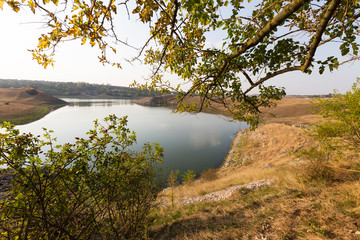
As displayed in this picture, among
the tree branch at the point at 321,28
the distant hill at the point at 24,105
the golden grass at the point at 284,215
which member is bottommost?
the distant hill at the point at 24,105

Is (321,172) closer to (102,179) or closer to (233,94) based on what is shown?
(233,94)

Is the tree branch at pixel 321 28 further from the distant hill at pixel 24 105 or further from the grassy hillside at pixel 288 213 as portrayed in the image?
Answer: the distant hill at pixel 24 105

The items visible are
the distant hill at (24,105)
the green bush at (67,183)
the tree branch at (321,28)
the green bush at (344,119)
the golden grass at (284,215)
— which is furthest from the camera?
the distant hill at (24,105)

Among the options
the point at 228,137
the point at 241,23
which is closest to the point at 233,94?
the point at 241,23

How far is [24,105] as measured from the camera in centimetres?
5394

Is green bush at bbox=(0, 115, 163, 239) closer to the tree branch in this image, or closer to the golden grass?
the golden grass

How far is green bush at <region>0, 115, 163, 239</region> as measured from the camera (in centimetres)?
212

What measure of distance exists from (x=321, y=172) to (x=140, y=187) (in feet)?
23.4

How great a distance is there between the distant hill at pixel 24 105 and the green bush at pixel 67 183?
52111 millimetres

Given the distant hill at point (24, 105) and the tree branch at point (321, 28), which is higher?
the tree branch at point (321, 28)

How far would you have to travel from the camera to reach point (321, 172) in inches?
232

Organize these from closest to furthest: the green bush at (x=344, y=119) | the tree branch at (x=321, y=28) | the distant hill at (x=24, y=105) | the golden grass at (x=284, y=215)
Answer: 1. the tree branch at (x=321, y=28)
2. the golden grass at (x=284, y=215)
3. the green bush at (x=344, y=119)
4. the distant hill at (x=24, y=105)

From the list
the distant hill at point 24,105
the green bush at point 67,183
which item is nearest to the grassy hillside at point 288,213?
the green bush at point 67,183

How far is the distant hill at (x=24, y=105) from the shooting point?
135 feet
